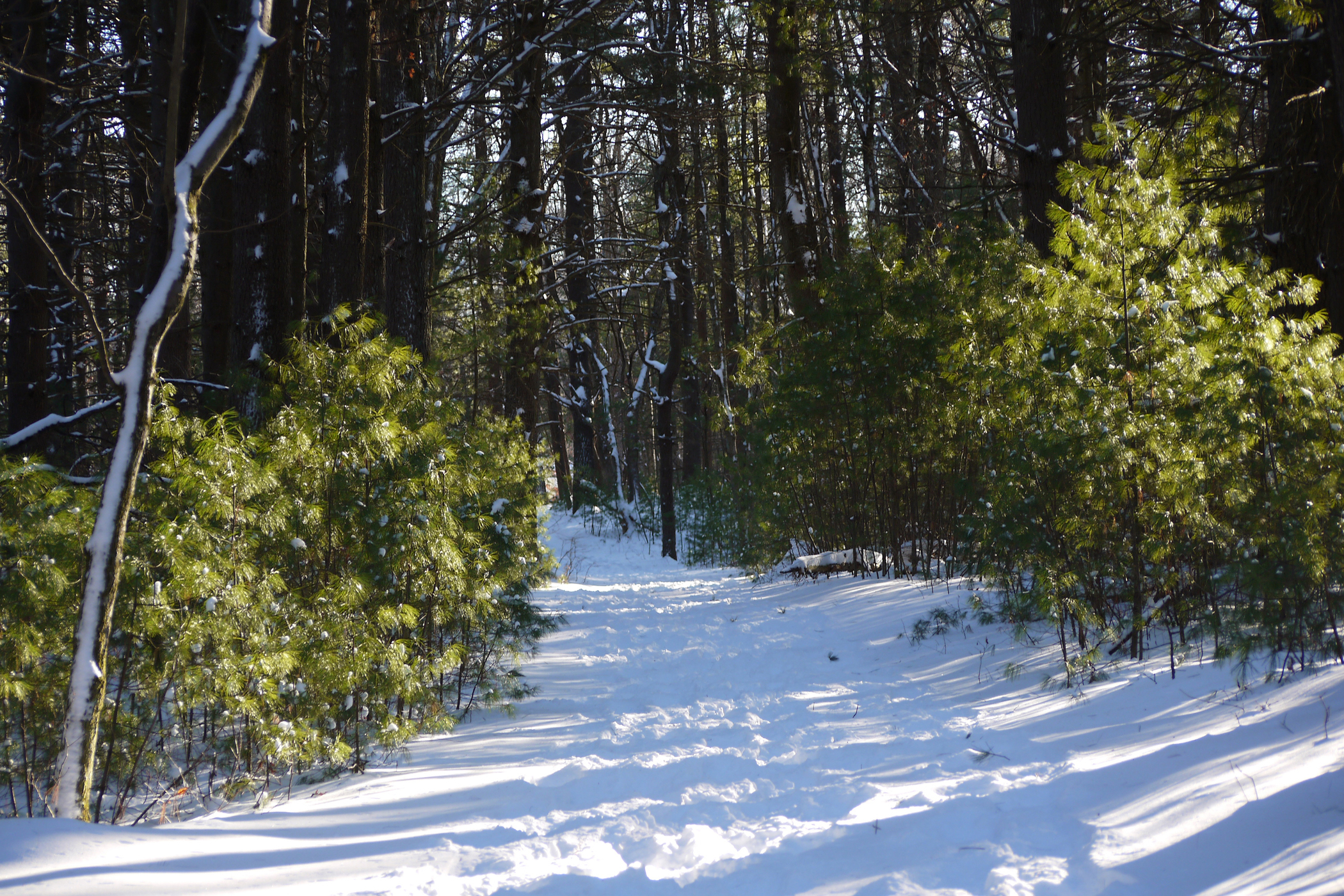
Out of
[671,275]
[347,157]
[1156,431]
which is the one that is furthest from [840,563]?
[671,275]

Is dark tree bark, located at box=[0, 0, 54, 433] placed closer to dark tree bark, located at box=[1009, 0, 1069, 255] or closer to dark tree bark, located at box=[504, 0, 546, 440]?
dark tree bark, located at box=[504, 0, 546, 440]

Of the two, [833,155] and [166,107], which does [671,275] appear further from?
[166,107]

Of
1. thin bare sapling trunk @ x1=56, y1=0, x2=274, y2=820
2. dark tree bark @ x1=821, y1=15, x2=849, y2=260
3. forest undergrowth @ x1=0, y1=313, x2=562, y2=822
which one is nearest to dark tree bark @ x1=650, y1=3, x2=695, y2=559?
dark tree bark @ x1=821, y1=15, x2=849, y2=260

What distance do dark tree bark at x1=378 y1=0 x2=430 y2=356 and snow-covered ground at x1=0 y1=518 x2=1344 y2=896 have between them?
4966 mm

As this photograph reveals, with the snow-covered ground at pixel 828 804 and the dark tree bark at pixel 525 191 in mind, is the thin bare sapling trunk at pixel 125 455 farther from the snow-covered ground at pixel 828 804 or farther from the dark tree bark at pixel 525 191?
the dark tree bark at pixel 525 191

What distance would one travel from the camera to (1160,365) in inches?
176

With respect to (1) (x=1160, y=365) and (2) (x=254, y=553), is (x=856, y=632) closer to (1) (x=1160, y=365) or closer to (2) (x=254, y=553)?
(1) (x=1160, y=365)

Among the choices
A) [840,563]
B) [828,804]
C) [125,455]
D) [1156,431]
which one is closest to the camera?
[125,455]

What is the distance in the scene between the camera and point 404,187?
8953 millimetres

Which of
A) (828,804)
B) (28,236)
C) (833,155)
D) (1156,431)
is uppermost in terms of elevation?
(833,155)

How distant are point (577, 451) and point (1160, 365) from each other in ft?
57.3

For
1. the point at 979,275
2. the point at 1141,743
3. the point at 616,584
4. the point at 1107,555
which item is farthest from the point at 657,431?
the point at 1141,743

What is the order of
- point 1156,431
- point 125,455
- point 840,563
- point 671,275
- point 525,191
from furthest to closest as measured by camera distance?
point 671,275 → point 525,191 → point 840,563 → point 1156,431 → point 125,455

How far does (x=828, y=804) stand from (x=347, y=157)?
600 cm
